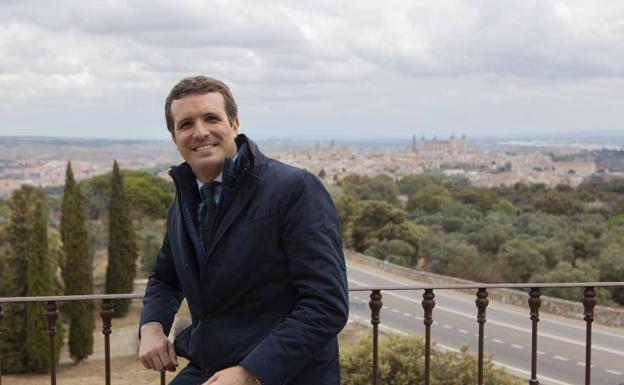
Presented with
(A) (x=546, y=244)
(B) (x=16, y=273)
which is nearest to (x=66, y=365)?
(B) (x=16, y=273)

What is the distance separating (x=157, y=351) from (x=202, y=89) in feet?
3.04

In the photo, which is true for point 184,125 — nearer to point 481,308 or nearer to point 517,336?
point 481,308

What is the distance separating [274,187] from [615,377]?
14841 millimetres

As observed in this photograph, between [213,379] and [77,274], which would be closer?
[213,379]

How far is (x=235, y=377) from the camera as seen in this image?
1983mm

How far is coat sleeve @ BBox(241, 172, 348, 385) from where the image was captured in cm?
197

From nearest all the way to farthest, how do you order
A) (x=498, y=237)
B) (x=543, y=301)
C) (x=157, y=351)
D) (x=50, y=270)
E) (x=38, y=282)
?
(x=157, y=351)
(x=38, y=282)
(x=50, y=270)
(x=543, y=301)
(x=498, y=237)

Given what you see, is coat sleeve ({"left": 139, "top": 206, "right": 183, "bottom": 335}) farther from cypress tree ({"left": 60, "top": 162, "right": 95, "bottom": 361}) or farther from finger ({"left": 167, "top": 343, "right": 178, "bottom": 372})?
cypress tree ({"left": 60, "top": 162, "right": 95, "bottom": 361})

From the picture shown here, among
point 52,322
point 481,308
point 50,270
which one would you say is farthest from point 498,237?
point 52,322

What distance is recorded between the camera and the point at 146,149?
151500 mm

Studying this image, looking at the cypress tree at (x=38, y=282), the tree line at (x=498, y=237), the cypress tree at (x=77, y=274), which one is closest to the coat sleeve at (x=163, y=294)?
the cypress tree at (x=38, y=282)

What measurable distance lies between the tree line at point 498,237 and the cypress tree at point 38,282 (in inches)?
592

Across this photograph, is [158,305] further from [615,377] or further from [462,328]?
[462,328]

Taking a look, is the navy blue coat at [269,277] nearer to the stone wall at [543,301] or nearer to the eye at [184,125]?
the eye at [184,125]
